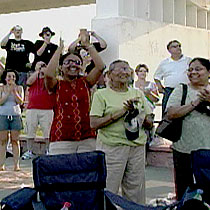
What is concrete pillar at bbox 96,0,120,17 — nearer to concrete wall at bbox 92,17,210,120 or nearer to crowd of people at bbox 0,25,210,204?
concrete wall at bbox 92,17,210,120

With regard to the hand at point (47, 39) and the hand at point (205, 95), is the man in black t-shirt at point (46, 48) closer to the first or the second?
the hand at point (47, 39)

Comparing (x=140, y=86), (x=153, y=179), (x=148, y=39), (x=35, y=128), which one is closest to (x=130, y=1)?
(x=148, y=39)

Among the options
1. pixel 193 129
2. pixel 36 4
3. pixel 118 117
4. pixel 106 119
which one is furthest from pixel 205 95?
pixel 36 4

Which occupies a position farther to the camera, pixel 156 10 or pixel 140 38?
pixel 156 10

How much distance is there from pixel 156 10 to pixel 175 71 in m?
3.66

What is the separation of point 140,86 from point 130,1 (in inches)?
96.8

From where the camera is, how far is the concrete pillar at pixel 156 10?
11789mm

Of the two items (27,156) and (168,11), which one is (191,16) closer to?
(168,11)

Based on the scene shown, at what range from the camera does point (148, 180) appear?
26.1 ft

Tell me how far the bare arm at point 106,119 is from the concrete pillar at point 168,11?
7.69 meters

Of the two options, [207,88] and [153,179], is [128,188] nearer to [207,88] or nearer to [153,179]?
[207,88]

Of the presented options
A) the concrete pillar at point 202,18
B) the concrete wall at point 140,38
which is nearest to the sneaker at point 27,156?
the concrete wall at point 140,38

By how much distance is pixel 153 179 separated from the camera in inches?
316

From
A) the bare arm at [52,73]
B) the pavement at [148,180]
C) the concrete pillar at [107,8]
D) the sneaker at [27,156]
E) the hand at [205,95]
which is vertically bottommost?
the pavement at [148,180]
